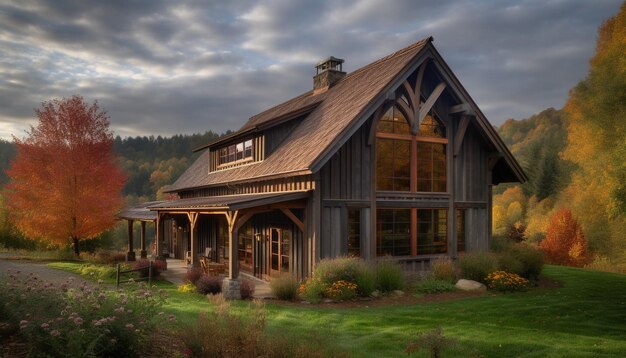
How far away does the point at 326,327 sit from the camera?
31.8ft

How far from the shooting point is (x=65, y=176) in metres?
23.4

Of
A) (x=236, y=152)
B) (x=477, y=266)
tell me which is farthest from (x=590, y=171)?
(x=236, y=152)

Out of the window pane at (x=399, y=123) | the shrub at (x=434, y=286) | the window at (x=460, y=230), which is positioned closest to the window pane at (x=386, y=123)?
the window pane at (x=399, y=123)

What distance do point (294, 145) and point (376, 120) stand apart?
3357 mm

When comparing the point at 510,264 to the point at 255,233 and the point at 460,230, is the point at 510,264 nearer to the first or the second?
the point at 460,230

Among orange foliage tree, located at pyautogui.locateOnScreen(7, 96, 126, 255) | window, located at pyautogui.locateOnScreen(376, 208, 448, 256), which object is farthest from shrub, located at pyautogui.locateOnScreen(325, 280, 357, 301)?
orange foliage tree, located at pyautogui.locateOnScreen(7, 96, 126, 255)

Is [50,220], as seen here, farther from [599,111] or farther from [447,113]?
[599,111]

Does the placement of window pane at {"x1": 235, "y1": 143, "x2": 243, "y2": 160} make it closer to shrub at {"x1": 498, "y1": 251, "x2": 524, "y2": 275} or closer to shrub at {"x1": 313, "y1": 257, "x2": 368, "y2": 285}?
shrub at {"x1": 313, "y1": 257, "x2": 368, "y2": 285}

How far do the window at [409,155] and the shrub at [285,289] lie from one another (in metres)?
4.70

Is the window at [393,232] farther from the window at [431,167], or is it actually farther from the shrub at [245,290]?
the shrub at [245,290]

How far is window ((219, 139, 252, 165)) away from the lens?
19834 millimetres

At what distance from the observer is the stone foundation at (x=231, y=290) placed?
13.0 metres

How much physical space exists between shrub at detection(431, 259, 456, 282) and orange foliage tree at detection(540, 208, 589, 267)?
1675 centimetres

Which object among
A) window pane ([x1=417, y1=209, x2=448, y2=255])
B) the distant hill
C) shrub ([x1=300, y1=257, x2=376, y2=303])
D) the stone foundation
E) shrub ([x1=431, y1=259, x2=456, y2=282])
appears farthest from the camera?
the distant hill
